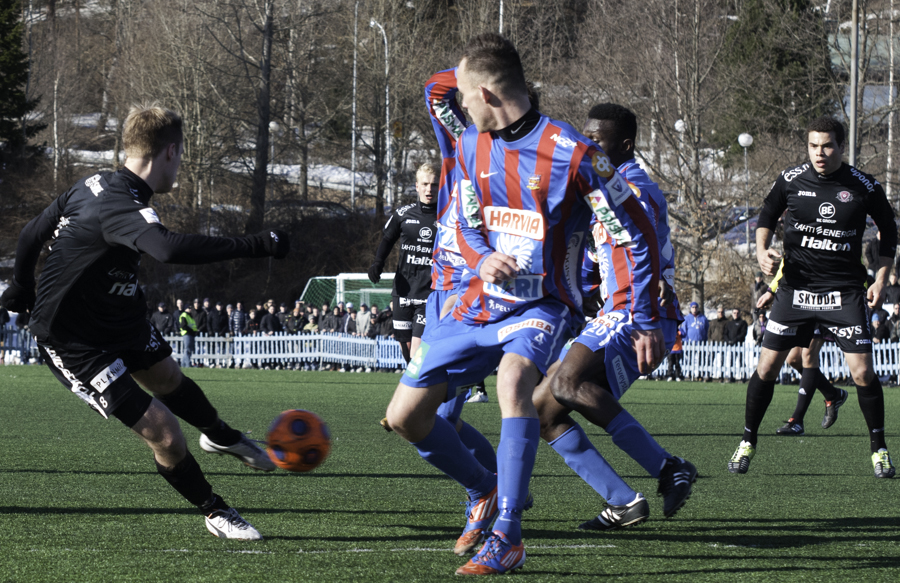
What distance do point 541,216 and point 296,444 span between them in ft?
5.31

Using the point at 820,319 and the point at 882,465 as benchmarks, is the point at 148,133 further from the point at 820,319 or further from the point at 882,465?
the point at 882,465

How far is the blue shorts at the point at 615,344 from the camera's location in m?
4.79

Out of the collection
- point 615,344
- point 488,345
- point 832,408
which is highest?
point 488,345

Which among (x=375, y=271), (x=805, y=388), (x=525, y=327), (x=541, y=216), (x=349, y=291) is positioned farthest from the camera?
(x=349, y=291)

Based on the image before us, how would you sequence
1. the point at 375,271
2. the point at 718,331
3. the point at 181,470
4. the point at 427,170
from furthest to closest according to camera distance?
1. the point at 718,331
2. the point at 375,271
3. the point at 427,170
4. the point at 181,470

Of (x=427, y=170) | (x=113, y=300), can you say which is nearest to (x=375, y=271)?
(x=427, y=170)

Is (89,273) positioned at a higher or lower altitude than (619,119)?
lower

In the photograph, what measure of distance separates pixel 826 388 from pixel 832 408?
0.41 metres

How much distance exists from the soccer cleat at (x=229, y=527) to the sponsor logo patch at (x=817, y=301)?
4351 mm

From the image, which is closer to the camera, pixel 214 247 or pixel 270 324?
pixel 214 247

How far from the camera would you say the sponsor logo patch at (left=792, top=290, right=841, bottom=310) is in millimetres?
7152

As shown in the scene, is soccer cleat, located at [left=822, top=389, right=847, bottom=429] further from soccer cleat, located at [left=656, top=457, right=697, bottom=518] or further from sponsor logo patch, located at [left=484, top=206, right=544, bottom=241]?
sponsor logo patch, located at [left=484, top=206, right=544, bottom=241]

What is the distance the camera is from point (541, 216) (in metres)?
4.18

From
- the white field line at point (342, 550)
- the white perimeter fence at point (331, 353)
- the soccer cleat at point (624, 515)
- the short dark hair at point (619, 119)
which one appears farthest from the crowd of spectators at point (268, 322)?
the white field line at point (342, 550)
